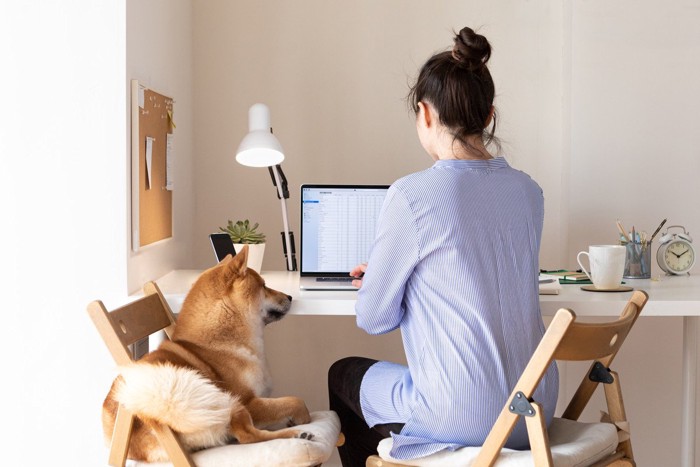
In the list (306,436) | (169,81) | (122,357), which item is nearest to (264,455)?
(306,436)

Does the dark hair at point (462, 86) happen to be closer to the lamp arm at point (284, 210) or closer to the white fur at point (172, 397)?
the white fur at point (172, 397)

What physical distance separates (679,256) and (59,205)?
1882mm

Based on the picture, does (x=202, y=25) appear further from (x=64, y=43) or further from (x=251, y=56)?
(x=64, y=43)

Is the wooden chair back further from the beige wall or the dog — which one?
the beige wall

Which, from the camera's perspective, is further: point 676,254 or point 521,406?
point 676,254

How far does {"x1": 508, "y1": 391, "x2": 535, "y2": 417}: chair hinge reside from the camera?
57.4 inches

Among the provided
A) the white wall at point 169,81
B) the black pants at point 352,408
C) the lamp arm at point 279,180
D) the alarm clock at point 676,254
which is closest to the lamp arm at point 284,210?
the lamp arm at point 279,180

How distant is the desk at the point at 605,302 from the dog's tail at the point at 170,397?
1.39 feet

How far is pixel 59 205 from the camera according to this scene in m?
2.00

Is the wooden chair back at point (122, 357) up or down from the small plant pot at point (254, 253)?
down

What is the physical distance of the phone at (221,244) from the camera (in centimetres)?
242

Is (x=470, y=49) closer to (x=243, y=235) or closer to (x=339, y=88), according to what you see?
(x=243, y=235)

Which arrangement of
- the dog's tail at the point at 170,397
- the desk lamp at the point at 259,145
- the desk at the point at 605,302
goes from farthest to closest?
the desk lamp at the point at 259,145 < the desk at the point at 605,302 < the dog's tail at the point at 170,397

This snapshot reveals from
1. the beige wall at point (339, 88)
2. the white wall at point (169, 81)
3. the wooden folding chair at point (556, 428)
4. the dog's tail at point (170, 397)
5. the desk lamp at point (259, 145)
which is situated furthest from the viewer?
the beige wall at point (339, 88)
